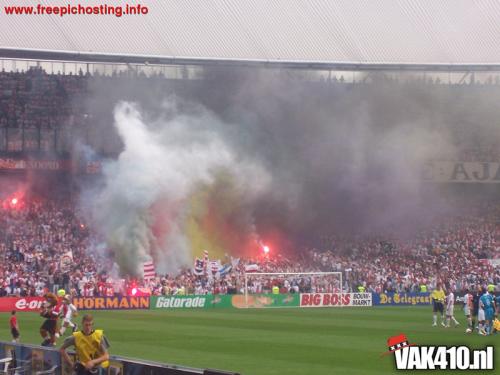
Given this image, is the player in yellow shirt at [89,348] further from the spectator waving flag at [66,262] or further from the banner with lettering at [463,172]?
the banner with lettering at [463,172]

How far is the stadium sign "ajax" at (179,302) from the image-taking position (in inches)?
1940

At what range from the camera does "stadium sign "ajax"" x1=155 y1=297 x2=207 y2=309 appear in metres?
49.3

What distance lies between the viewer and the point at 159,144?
63.2m

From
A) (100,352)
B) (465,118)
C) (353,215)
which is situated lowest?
(100,352)

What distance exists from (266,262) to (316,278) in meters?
4.91

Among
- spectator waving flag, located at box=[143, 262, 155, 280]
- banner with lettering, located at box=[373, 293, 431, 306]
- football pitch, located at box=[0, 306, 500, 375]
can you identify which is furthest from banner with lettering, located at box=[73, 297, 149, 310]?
banner with lettering, located at box=[373, 293, 431, 306]

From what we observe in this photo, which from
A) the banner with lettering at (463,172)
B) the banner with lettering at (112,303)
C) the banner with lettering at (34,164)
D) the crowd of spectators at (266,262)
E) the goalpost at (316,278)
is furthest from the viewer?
the banner with lettering at (463,172)

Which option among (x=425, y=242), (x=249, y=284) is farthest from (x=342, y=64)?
(x=249, y=284)

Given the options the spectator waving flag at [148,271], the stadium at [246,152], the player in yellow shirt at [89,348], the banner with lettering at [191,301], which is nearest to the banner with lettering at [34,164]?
the stadium at [246,152]

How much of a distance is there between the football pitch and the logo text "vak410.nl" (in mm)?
1171

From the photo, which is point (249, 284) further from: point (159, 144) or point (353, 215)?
point (353, 215)

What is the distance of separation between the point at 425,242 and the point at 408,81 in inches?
469

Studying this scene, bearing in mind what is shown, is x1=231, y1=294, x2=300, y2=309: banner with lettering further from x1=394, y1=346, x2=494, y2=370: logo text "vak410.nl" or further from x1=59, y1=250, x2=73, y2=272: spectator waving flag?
x1=394, y1=346, x2=494, y2=370: logo text "vak410.nl"

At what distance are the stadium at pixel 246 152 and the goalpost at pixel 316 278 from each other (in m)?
0.12
